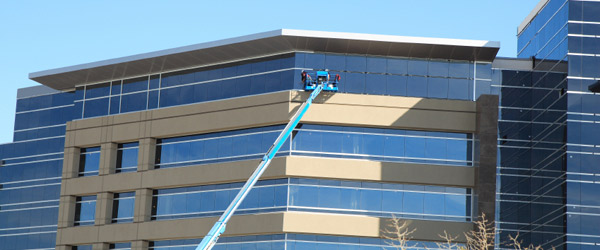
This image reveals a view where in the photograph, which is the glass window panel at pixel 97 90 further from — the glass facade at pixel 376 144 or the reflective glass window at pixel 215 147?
the glass facade at pixel 376 144

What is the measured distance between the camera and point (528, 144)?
62781mm

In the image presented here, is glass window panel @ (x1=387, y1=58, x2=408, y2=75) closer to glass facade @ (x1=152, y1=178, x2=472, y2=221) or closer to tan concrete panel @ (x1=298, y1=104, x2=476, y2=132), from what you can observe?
tan concrete panel @ (x1=298, y1=104, x2=476, y2=132)

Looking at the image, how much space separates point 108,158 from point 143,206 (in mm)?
4424

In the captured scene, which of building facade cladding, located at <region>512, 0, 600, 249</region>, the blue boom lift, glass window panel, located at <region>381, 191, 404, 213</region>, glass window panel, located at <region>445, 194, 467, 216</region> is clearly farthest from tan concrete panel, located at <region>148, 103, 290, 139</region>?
building facade cladding, located at <region>512, 0, 600, 249</region>

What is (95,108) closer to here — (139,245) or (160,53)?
(160,53)

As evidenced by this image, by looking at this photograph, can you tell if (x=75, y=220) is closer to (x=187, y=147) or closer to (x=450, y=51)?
(x=187, y=147)

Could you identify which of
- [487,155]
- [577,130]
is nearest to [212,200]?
[487,155]

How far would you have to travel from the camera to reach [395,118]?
58844 millimetres

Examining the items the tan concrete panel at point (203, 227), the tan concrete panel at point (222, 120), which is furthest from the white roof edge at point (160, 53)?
the tan concrete panel at point (203, 227)

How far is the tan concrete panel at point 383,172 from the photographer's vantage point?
5819 cm

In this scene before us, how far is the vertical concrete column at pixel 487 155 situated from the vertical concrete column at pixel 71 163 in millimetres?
25781

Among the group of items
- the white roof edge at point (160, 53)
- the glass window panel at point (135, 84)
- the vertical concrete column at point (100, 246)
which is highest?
the white roof edge at point (160, 53)

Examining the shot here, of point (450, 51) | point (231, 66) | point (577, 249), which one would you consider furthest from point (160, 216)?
point (577, 249)

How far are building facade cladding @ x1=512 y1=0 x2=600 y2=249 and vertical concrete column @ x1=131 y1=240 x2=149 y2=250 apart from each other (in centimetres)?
2323
